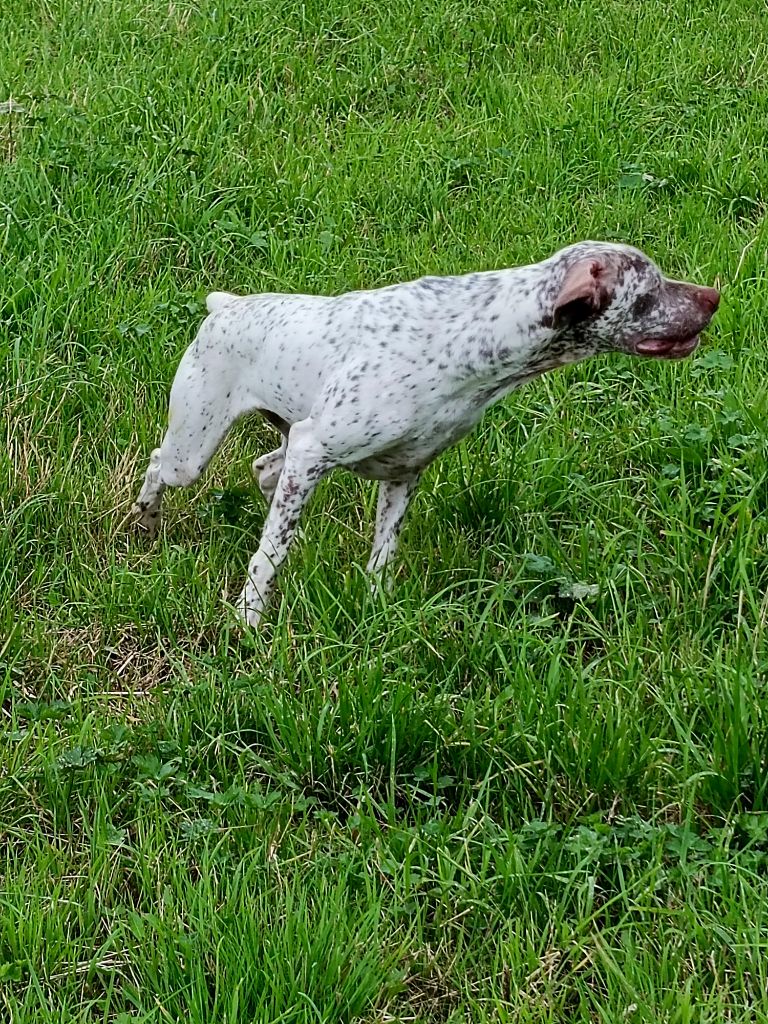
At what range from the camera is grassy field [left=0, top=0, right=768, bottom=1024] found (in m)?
2.87

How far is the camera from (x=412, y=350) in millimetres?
3770

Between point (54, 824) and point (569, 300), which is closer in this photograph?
point (54, 824)

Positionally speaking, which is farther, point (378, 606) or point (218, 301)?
point (218, 301)

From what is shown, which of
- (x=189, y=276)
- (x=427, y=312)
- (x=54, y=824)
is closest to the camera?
(x=54, y=824)

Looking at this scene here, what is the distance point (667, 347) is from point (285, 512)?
1.31 meters

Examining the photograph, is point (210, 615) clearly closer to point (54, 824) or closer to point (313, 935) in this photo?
point (54, 824)

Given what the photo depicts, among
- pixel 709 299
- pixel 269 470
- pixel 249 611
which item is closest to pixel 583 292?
pixel 709 299

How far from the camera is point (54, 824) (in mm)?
3289

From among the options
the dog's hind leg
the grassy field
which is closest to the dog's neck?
the grassy field

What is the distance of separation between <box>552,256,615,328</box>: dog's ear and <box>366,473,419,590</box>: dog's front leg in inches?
33.6

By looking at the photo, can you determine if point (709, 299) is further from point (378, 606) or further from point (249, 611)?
point (249, 611)

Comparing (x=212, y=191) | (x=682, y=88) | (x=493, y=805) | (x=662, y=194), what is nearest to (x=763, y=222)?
(x=662, y=194)

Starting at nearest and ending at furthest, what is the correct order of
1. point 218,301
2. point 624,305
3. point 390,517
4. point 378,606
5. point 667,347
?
point 624,305 < point 667,347 < point 378,606 < point 390,517 < point 218,301

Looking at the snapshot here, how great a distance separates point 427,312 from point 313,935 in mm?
1936
